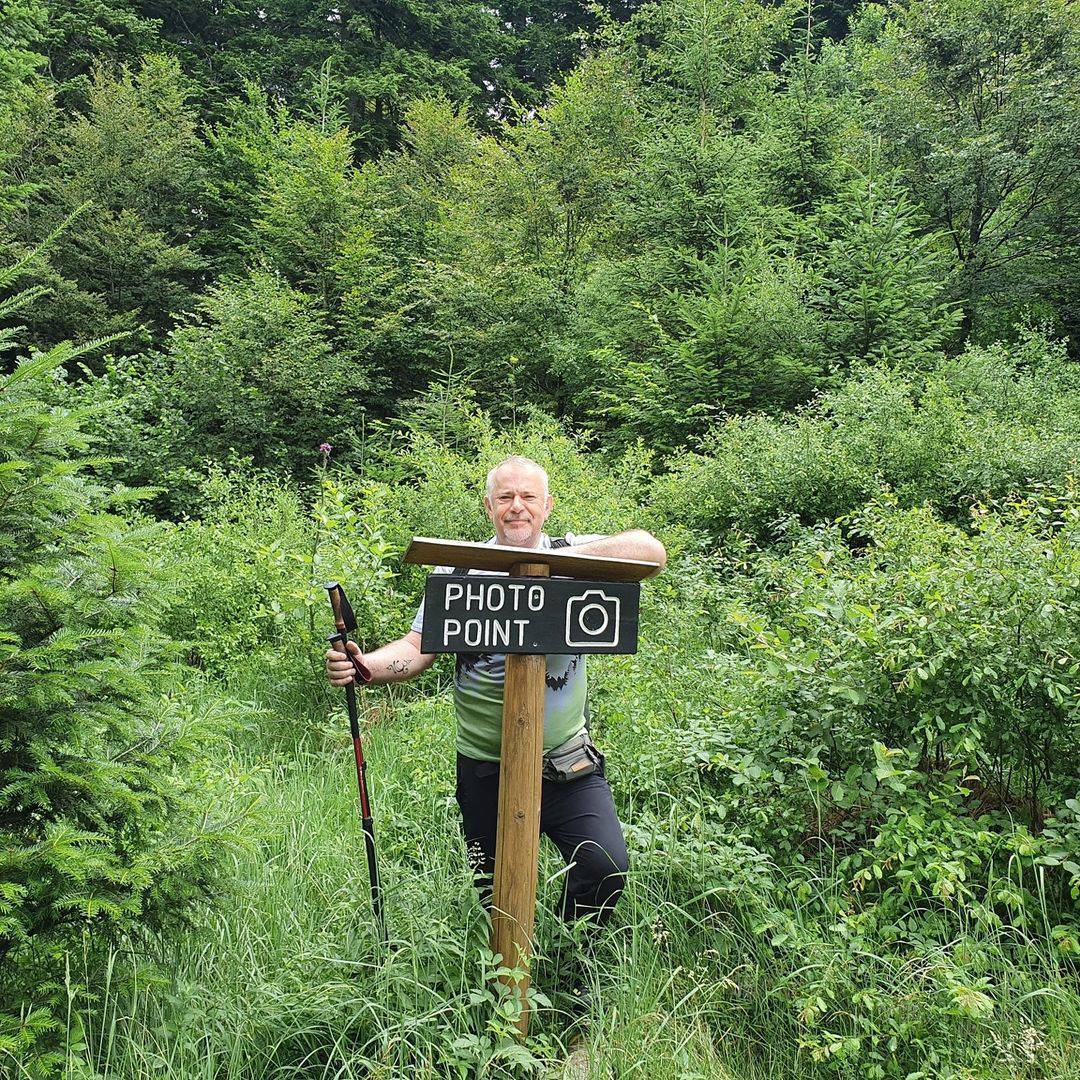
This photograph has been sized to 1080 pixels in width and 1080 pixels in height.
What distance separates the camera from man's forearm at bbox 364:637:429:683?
2.63 meters

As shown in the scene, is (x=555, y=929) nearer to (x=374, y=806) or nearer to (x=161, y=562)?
(x=374, y=806)

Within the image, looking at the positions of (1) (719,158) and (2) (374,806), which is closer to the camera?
(2) (374,806)

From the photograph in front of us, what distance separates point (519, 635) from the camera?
88.6 inches

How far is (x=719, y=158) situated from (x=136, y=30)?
1848 centimetres

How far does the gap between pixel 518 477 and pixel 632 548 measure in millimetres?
425

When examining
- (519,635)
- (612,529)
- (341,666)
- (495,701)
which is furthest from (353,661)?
(612,529)

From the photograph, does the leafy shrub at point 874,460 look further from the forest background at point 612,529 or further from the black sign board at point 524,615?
the black sign board at point 524,615

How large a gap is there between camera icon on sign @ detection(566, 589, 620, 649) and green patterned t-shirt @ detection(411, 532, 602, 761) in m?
0.20

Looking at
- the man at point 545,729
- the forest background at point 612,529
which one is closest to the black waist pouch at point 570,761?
the man at point 545,729

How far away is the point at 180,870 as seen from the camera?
7.64ft

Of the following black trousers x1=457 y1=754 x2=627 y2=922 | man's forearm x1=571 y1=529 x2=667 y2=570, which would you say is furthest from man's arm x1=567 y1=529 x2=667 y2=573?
black trousers x1=457 y1=754 x2=627 y2=922

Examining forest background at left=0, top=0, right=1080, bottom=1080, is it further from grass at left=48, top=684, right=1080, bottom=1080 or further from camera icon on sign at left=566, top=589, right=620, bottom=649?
camera icon on sign at left=566, top=589, right=620, bottom=649

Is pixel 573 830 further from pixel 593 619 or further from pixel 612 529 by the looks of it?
pixel 612 529

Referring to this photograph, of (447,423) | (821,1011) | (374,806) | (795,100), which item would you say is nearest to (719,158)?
(795,100)
